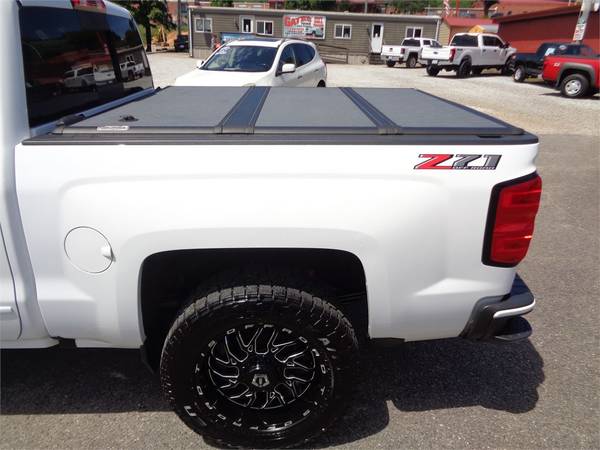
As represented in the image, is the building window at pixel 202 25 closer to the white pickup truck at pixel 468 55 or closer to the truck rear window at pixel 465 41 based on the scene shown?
the white pickup truck at pixel 468 55

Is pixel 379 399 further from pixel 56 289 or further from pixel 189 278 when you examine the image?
pixel 56 289

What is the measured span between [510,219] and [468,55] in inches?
913

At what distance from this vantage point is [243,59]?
893cm

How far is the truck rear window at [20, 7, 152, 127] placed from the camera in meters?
1.99

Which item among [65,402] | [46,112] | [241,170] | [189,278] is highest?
[46,112]

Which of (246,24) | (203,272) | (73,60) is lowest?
(203,272)

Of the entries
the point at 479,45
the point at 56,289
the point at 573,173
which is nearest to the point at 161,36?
the point at 479,45

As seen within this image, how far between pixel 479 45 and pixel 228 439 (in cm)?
2449

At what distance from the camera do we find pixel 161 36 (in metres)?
51.7

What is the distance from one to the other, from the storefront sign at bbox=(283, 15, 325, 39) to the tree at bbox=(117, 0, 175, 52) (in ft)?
42.2

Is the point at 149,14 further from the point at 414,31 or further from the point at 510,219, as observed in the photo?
the point at 510,219

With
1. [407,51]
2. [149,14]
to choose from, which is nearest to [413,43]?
[407,51]

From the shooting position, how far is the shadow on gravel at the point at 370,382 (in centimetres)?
241

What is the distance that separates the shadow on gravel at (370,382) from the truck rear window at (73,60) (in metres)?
1.49
